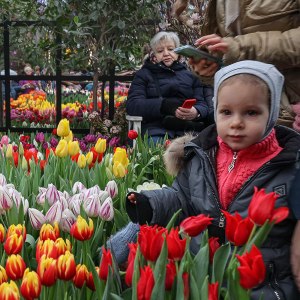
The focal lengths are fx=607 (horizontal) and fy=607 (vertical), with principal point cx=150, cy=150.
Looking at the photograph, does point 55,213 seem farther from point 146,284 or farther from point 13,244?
point 146,284

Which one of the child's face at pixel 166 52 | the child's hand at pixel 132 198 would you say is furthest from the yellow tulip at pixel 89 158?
the child's face at pixel 166 52

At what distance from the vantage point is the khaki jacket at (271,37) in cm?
172

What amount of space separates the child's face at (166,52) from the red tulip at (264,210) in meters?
3.44

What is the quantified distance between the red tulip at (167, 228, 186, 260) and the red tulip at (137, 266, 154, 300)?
110 mm

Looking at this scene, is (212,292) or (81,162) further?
(81,162)

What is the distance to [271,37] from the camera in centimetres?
174

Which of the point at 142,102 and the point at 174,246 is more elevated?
the point at 142,102

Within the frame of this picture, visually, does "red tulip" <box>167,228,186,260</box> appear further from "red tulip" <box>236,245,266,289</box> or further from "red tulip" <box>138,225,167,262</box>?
"red tulip" <box>236,245,266,289</box>

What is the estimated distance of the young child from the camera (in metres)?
1.49

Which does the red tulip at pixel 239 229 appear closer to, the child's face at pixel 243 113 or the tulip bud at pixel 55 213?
the child's face at pixel 243 113

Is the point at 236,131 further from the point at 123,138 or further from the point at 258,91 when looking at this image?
the point at 123,138

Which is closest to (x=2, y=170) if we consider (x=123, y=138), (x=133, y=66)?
(x=123, y=138)

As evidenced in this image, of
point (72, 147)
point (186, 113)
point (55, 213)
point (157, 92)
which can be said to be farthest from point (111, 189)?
point (157, 92)

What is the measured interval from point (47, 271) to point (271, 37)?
0.95 m
